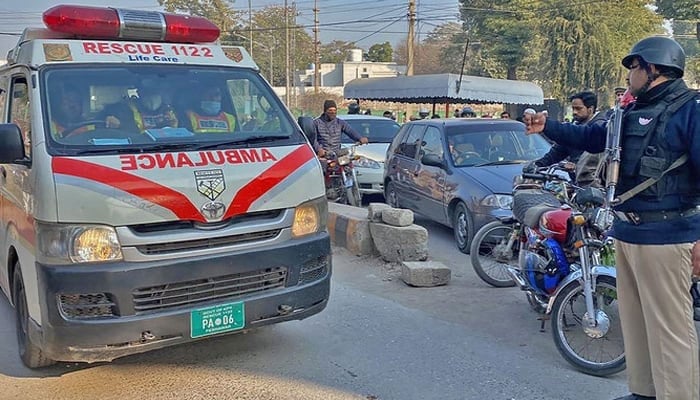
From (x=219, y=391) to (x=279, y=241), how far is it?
0.98 m

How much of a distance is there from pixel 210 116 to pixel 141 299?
1.48 m

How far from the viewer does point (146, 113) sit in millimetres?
4508

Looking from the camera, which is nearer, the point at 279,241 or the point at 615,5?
the point at 279,241

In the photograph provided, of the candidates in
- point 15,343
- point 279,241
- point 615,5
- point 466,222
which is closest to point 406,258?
point 466,222

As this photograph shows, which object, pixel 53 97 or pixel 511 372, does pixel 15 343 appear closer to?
pixel 53 97

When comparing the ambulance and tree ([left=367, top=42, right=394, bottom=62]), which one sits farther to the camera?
tree ([left=367, top=42, right=394, bottom=62])

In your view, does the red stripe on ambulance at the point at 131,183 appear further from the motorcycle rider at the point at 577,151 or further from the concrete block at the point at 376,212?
the concrete block at the point at 376,212

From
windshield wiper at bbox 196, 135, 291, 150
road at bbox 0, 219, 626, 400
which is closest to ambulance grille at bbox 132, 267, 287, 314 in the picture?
road at bbox 0, 219, 626, 400

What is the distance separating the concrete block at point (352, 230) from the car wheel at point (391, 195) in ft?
6.12

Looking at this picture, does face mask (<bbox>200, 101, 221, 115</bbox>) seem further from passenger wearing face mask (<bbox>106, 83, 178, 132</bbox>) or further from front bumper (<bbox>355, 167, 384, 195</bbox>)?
front bumper (<bbox>355, 167, 384, 195</bbox>)

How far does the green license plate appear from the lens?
3926mm

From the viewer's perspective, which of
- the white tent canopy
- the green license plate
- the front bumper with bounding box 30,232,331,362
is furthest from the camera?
the white tent canopy

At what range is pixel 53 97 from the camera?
4.27 metres

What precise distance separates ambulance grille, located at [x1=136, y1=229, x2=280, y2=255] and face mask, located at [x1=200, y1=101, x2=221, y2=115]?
3.55ft
